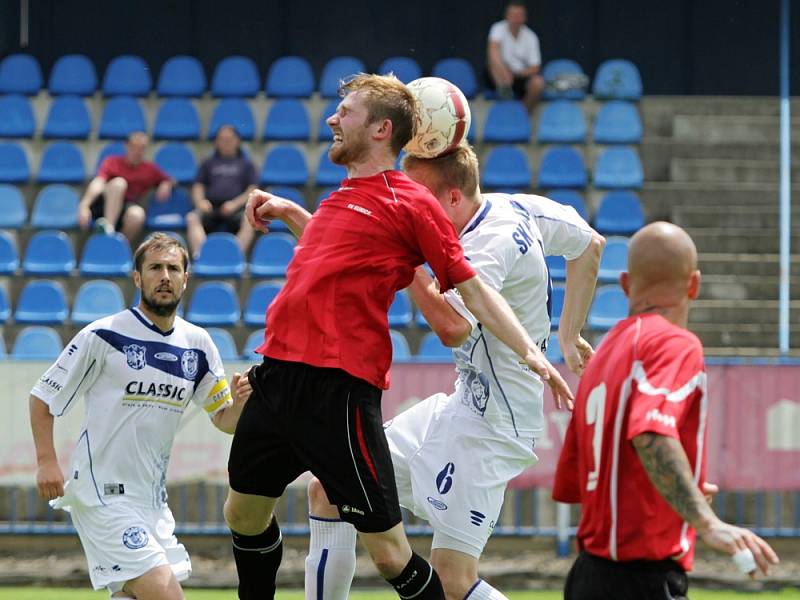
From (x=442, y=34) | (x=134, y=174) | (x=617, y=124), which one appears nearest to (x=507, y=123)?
(x=617, y=124)

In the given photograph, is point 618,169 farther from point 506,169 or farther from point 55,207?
point 55,207

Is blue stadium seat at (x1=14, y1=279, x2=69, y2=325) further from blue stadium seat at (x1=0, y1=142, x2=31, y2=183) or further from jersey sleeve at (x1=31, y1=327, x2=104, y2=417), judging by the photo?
jersey sleeve at (x1=31, y1=327, x2=104, y2=417)

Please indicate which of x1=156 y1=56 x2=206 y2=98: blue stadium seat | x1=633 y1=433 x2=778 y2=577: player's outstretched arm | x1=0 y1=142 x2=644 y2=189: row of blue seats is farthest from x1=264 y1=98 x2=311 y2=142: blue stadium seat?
x1=633 y1=433 x2=778 y2=577: player's outstretched arm

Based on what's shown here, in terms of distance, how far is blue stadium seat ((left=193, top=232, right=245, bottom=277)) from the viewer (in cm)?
1365

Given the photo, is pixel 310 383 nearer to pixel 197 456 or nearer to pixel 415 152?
pixel 415 152

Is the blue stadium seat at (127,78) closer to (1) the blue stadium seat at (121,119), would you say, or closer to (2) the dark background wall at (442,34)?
(1) the blue stadium seat at (121,119)

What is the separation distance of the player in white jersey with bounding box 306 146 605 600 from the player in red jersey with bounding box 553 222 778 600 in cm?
146

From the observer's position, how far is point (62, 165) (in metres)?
15.3

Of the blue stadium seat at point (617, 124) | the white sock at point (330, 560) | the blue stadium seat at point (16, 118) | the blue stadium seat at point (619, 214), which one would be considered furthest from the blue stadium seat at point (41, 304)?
the white sock at point (330, 560)

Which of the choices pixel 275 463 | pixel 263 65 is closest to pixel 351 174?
pixel 275 463

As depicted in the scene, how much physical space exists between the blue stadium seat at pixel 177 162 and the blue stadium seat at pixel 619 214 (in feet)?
14.6

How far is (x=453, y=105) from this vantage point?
591cm

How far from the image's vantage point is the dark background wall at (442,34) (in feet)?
61.1

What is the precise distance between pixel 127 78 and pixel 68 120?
1.22 metres
